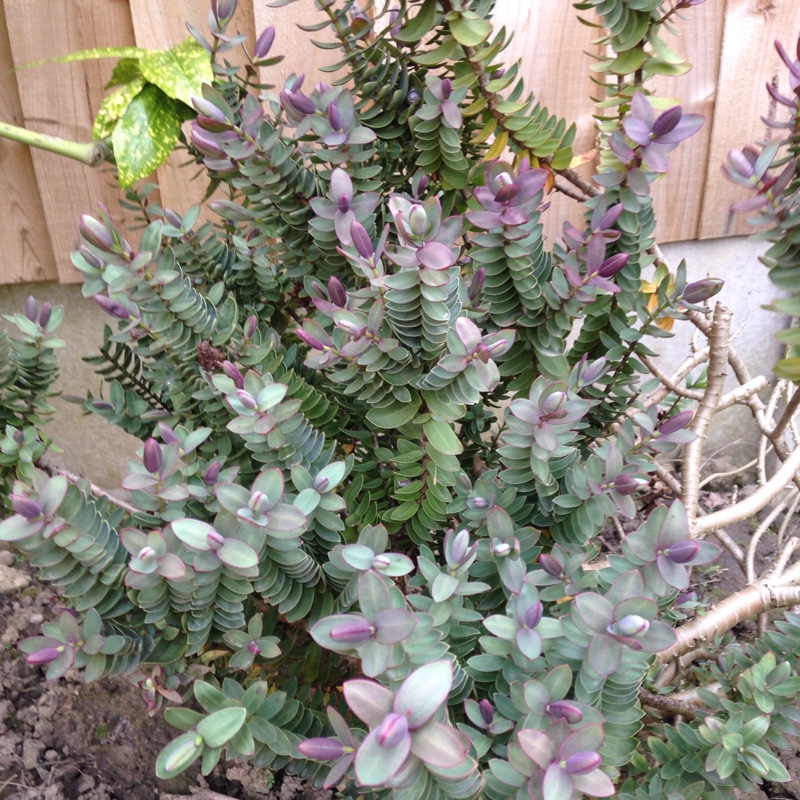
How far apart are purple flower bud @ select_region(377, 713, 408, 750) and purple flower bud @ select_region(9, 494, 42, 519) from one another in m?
0.40

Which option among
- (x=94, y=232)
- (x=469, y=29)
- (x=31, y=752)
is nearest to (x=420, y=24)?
(x=469, y=29)

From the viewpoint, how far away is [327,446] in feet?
3.01

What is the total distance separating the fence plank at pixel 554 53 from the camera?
64.7 inches

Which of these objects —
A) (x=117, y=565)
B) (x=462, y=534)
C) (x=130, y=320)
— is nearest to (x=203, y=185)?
(x=130, y=320)

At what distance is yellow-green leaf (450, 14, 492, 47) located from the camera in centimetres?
83

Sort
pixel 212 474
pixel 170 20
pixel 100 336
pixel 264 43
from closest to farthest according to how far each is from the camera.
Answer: pixel 212 474 < pixel 264 43 < pixel 170 20 < pixel 100 336

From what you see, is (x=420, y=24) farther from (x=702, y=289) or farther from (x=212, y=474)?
(x=212, y=474)

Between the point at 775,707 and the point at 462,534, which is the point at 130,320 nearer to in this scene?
the point at 462,534

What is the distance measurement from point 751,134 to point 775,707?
5.41 feet

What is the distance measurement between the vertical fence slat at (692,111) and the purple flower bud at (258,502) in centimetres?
159

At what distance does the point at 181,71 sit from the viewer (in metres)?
1.21

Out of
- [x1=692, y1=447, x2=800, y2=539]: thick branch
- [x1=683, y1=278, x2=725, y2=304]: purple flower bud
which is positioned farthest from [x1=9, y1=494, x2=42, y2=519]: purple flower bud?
[x1=692, y1=447, x2=800, y2=539]: thick branch

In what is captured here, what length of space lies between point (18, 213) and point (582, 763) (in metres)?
1.93

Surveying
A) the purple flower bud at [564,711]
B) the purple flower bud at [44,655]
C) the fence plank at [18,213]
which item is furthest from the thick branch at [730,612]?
the fence plank at [18,213]
